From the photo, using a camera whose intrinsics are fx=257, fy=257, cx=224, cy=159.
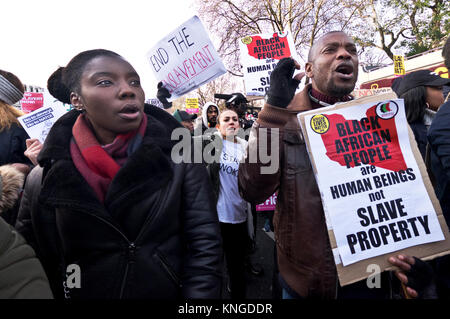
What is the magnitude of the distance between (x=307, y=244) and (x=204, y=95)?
29503mm

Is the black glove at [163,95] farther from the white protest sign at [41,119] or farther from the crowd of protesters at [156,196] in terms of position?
the crowd of protesters at [156,196]

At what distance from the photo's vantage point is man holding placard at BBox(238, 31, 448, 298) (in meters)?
1.35

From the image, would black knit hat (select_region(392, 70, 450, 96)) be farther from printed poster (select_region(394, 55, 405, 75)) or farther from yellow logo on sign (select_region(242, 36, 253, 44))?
printed poster (select_region(394, 55, 405, 75))

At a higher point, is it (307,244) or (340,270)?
(307,244)

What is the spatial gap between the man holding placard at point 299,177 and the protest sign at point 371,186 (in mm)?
65

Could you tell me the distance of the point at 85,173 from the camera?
1254 millimetres

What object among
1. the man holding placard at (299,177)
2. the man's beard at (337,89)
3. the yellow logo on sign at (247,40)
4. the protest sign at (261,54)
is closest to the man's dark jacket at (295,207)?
the man holding placard at (299,177)

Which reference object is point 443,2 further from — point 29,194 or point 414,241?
point 29,194

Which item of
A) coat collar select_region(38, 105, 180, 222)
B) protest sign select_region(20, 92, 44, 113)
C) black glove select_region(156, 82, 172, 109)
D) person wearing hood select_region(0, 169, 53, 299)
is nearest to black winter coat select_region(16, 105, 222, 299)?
coat collar select_region(38, 105, 180, 222)

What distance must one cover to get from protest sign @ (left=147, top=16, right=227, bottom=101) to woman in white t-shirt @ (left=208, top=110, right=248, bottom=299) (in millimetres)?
868

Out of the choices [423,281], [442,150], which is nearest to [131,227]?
[423,281]

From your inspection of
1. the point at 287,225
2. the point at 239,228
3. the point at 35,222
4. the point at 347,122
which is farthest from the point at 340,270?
the point at 239,228

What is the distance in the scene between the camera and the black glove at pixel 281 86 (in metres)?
1.44

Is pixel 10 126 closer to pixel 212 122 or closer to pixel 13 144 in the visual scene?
pixel 13 144
